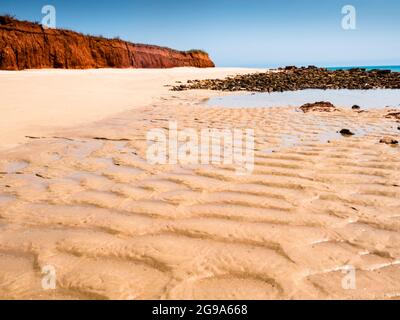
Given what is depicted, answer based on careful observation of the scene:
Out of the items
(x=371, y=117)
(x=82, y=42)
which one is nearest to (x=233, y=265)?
(x=371, y=117)

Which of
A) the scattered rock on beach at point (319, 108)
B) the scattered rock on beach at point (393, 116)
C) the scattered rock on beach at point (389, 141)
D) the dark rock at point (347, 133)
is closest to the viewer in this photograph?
the scattered rock on beach at point (389, 141)

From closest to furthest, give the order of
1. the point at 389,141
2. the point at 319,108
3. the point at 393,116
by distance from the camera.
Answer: the point at 389,141 → the point at 393,116 → the point at 319,108

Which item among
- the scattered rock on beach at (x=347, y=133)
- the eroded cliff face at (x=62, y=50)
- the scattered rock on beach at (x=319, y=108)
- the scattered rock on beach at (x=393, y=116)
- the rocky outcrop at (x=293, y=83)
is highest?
the eroded cliff face at (x=62, y=50)

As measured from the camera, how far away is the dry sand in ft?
4.98

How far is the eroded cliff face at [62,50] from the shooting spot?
69.8ft

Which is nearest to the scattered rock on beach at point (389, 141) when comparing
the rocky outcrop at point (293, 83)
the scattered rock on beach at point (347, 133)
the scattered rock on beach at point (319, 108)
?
the scattered rock on beach at point (347, 133)

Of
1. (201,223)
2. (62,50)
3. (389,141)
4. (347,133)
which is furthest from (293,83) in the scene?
(62,50)

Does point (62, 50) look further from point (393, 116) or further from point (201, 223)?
point (201, 223)

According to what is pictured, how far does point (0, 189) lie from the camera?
8.80ft

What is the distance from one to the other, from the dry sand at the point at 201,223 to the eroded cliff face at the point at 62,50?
20.4m

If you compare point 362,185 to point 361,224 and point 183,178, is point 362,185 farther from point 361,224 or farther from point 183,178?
point 183,178

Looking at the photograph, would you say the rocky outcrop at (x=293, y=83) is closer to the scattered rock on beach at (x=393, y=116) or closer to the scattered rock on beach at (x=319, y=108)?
the scattered rock on beach at (x=319, y=108)

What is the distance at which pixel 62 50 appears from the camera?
80.7 ft

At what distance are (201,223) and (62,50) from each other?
84.0 feet
